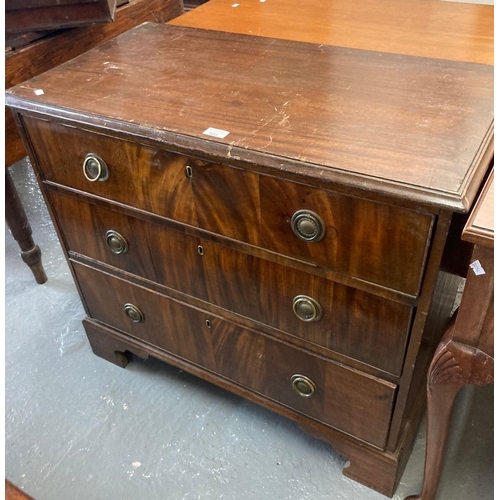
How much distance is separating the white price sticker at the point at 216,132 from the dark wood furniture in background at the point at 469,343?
38cm

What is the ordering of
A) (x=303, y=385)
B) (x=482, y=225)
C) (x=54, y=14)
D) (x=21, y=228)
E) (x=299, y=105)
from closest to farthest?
1. (x=482, y=225)
2. (x=299, y=105)
3. (x=303, y=385)
4. (x=54, y=14)
5. (x=21, y=228)

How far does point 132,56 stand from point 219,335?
0.61 metres

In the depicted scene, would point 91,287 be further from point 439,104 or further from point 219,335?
point 439,104

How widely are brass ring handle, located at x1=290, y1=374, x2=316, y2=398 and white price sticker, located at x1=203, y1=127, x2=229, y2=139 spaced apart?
0.51 meters

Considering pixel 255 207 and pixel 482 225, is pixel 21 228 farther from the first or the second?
→ pixel 482 225

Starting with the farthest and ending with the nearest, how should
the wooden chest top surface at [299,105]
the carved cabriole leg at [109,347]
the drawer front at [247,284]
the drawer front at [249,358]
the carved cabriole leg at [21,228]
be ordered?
the carved cabriole leg at [21,228] < the carved cabriole leg at [109,347] < the drawer front at [249,358] < the drawer front at [247,284] < the wooden chest top surface at [299,105]

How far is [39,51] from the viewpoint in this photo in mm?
1259

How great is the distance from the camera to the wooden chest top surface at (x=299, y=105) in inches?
28.5

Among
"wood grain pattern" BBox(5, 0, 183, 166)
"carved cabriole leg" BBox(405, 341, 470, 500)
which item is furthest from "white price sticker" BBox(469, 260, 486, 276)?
"wood grain pattern" BBox(5, 0, 183, 166)

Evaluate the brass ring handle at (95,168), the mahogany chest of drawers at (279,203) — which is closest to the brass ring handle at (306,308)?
the mahogany chest of drawers at (279,203)

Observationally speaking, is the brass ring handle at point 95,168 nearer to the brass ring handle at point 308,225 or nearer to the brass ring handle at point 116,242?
the brass ring handle at point 116,242

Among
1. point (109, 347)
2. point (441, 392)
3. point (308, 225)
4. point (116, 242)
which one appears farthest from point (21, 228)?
point (441, 392)

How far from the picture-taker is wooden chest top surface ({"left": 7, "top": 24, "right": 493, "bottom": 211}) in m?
0.72

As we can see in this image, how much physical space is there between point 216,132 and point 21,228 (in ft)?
3.17
